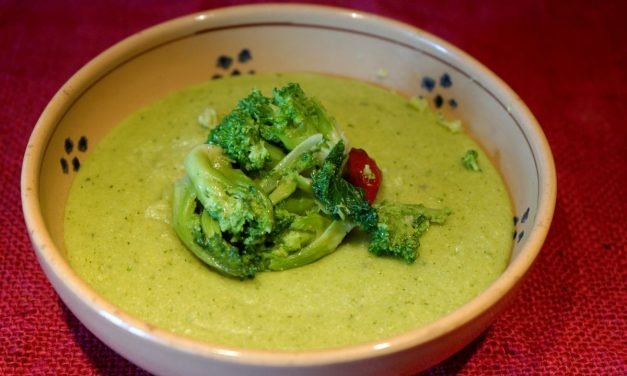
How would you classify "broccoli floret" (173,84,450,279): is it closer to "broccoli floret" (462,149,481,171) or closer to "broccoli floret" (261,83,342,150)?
"broccoli floret" (261,83,342,150)

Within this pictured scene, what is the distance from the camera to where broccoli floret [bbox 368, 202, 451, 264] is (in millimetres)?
2053

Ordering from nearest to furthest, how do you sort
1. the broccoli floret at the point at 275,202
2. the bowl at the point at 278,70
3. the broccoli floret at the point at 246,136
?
1. the bowl at the point at 278,70
2. the broccoli floret at the point at 275,202
3. the broccoli floret at the point at 246,136

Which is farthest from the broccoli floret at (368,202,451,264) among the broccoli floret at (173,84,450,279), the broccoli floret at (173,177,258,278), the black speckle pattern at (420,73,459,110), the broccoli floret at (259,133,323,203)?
the black speckle pattern at (420,73,459,110)

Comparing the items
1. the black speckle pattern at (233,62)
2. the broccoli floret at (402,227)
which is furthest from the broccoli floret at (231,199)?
the black speckle pattern at (233,62)

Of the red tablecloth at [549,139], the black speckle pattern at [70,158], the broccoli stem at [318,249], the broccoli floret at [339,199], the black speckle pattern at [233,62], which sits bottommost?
the red tablecloth at [549,139]

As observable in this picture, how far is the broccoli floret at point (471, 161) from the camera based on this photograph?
2.46m

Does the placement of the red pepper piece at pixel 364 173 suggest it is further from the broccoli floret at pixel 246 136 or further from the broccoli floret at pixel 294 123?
the broccoli floret at pixel 246 136

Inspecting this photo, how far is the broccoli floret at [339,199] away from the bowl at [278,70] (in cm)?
43

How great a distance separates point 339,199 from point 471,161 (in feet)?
2.08

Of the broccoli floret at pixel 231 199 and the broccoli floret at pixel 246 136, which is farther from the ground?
A: the broccoli floret at pixel 246 136

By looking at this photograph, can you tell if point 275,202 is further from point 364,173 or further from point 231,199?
point 364,173

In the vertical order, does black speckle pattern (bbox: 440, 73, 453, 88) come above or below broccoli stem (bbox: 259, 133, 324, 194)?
below

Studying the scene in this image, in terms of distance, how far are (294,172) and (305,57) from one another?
0.88 m

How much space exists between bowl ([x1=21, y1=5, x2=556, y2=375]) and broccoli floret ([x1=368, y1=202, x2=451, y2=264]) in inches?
11.0
